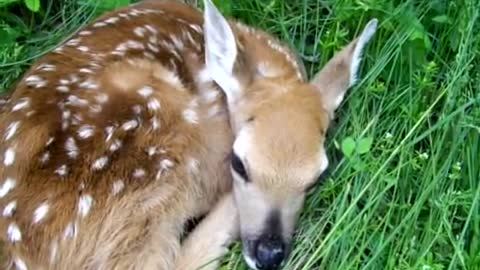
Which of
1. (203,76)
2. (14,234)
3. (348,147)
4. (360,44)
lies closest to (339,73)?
(360,44)

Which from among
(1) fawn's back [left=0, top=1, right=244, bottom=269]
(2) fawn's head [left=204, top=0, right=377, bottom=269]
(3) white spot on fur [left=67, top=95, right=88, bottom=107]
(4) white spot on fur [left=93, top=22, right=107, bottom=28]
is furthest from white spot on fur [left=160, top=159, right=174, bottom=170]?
(4) white spot on fur [left=93, top=22, right=107, bottom=28]

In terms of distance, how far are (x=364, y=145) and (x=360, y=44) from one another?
0.37m

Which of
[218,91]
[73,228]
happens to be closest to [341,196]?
[218,91]

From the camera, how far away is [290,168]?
507 centimetres

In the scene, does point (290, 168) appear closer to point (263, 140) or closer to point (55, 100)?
point (263, 140)

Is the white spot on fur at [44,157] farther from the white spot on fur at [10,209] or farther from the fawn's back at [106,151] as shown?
the white spot on fur at [10,209]

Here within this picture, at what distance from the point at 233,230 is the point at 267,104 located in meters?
0.46

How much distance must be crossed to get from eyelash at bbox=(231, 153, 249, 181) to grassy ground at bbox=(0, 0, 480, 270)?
0.85 ft

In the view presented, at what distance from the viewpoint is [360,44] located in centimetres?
536

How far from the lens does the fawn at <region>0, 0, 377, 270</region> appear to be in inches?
195

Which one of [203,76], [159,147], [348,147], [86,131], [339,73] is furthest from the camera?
[203,76]

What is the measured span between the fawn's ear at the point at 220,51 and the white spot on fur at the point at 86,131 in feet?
1.87

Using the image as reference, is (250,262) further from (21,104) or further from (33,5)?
(33,5)

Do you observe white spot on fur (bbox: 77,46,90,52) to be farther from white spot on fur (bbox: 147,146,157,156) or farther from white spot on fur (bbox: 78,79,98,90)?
white spot on fur (bbox: 147,146,157,156)
